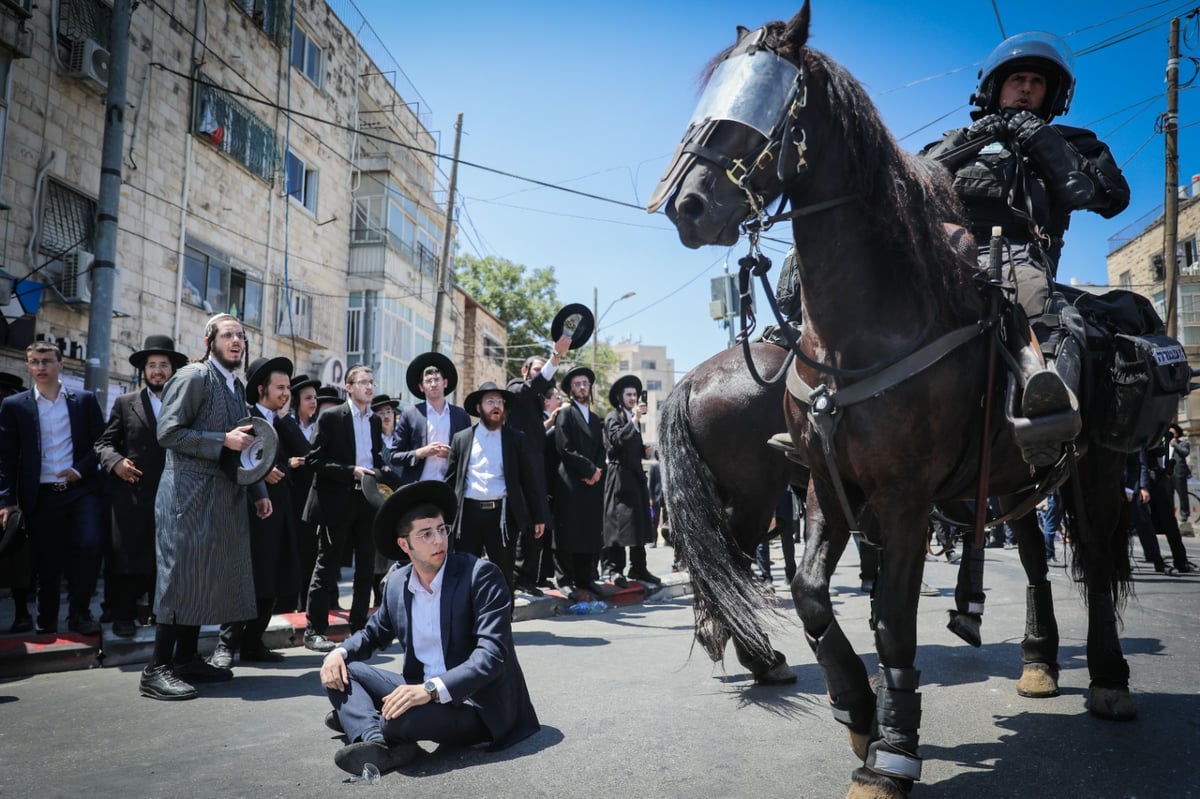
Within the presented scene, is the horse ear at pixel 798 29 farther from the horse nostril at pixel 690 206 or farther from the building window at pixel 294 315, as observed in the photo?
the building window at pixel 294 315

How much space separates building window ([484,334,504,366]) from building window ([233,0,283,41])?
19758 mm

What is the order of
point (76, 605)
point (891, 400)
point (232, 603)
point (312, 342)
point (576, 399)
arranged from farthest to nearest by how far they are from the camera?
point (312, 342)
point (576, 399)
point (76, 605)
point (232, 603)
point (891, 400)

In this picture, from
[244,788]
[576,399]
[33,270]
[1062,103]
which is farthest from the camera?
[33,270]

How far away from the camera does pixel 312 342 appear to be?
20828 millimetres

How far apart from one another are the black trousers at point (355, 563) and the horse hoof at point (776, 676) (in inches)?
133

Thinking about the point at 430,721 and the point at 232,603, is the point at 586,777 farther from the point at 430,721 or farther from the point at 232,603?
the point at 232,603

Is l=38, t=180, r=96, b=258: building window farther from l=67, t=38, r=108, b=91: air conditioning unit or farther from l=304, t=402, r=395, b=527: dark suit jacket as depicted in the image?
Result: l=304, t=402, r=395, b=527: dark suit jacket

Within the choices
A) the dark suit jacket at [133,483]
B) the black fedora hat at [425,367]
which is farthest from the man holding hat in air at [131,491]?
the black fedora hat at [425,367]

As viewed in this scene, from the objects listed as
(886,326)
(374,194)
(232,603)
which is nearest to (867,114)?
(886,326)

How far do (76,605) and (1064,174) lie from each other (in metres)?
7.35

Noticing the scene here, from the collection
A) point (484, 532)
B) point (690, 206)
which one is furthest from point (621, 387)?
point (690, 206)

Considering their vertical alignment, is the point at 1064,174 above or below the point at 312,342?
below

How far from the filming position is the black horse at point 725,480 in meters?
4.77

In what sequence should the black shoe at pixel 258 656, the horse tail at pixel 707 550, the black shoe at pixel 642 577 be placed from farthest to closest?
the black shoe at pixel 642 577
the black shoe at pixel 258 656
the horse tail at pixel 707 550
